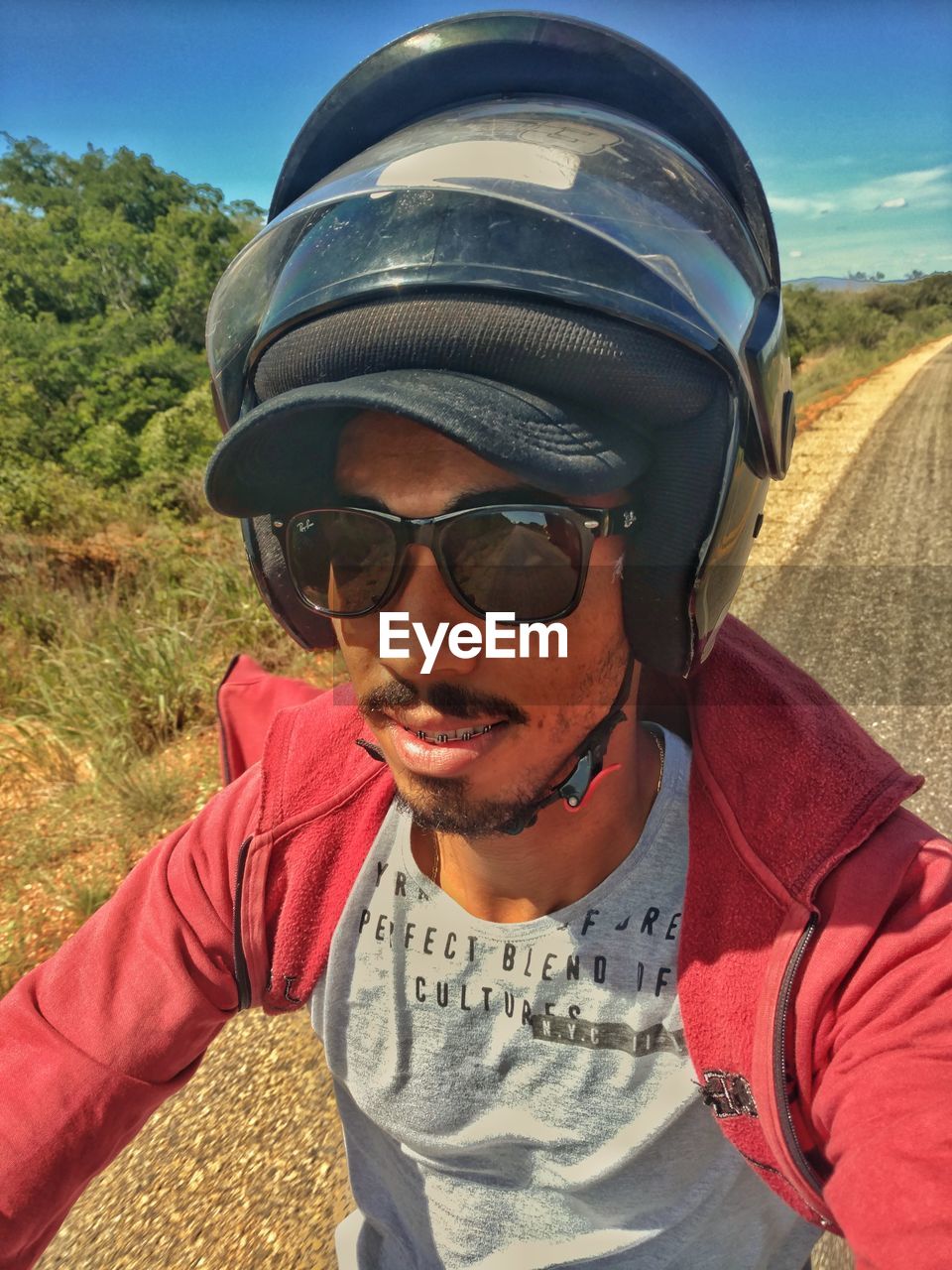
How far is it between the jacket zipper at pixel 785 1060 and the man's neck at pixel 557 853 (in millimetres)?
316

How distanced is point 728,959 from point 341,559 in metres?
0.80

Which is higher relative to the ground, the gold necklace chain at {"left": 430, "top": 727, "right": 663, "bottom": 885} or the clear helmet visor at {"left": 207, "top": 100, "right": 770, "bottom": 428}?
the clear helmet visor at {"left": 207, "top": 100, "right": 770, "bottom": 428}

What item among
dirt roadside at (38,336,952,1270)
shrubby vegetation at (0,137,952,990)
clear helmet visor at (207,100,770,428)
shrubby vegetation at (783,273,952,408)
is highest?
shrubby vegetation at (783,273,952,408)

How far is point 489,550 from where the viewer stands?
3.29ft

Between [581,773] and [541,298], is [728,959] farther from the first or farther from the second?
[541,298]

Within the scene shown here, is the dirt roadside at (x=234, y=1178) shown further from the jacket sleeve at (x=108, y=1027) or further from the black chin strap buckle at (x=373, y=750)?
the black chin strap buckle at (x=373, y=750)

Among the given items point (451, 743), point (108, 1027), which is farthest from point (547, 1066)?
point (108, 1027)

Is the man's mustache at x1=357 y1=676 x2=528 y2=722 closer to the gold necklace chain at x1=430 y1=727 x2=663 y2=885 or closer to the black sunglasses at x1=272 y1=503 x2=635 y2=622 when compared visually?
the black sunglasses at x1=272 y1=503 x2=635 y2=622

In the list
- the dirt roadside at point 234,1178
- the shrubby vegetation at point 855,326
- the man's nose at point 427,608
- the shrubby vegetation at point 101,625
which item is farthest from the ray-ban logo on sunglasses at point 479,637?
the shrubby vegetation at point 855,326

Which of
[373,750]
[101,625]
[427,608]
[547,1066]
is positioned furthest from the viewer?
[101,625]

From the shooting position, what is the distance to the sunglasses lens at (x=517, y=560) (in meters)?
1.00

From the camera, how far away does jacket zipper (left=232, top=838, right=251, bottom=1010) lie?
121cm

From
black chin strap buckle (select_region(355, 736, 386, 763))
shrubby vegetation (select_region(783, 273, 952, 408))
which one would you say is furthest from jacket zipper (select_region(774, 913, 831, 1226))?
shrubby vegetation (select_region(783, 273, 952, 408))

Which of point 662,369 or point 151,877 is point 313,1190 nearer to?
point 151,877
